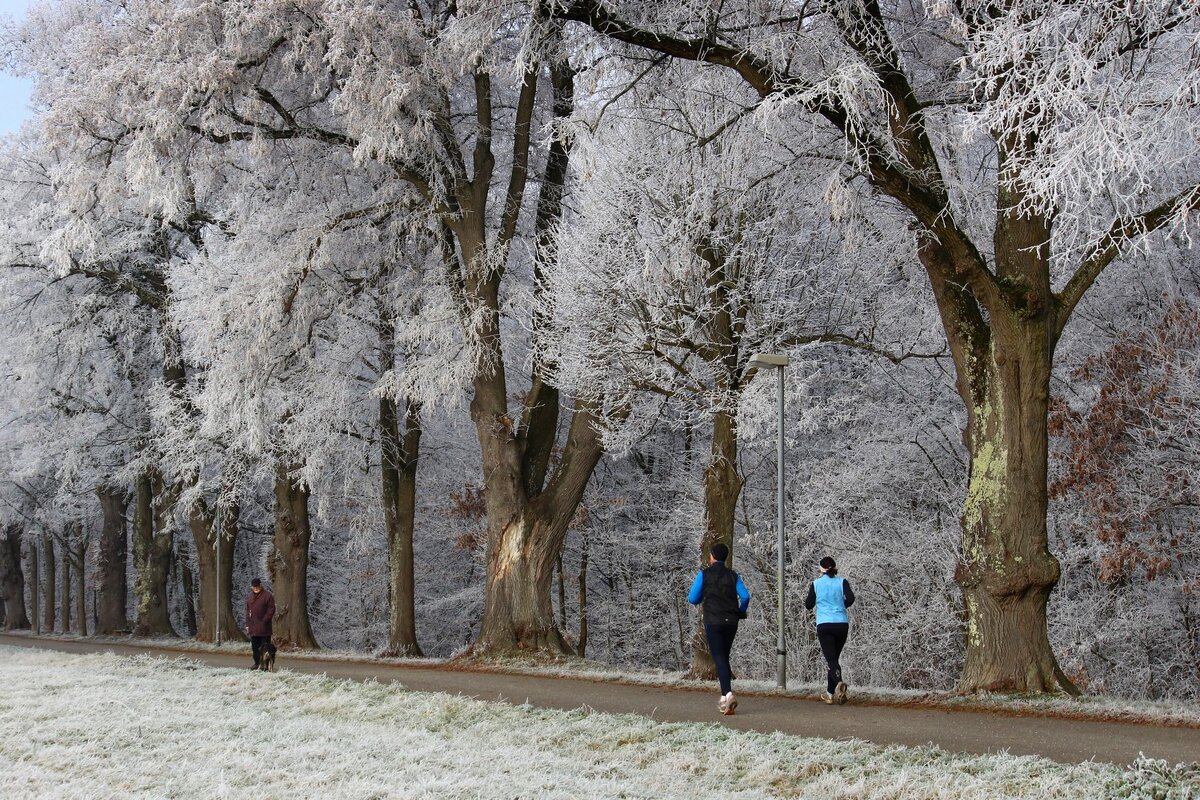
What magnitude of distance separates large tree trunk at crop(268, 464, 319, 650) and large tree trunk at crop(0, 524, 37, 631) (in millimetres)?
19615

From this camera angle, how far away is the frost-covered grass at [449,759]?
7961 mm

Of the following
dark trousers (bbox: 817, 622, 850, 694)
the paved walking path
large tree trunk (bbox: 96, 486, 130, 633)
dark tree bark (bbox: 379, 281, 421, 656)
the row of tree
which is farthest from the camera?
large tree trunk (bbox: 96, 486, 130, 633)

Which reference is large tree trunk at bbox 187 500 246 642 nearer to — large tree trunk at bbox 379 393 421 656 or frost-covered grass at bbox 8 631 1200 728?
large tree trunk at bbox 379 393 421 656

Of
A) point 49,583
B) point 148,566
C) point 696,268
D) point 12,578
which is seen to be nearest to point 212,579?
point 148,566

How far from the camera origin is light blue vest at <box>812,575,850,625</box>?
12602mm

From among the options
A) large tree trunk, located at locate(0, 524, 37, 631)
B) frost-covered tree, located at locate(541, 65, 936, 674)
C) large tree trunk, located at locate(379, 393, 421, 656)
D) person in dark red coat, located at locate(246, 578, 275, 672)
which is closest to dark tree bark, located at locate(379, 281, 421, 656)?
large tree trunk, located at locate(379, 393, 421, 656)

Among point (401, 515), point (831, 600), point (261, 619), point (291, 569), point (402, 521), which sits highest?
point (401, 515)

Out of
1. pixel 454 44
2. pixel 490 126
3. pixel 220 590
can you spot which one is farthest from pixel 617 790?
pixel 220 590

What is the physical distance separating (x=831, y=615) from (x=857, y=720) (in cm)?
179

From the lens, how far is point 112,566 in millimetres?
36312

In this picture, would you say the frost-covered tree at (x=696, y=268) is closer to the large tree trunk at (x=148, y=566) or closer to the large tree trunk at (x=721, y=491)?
the large tree trunk at (x=721, y=491)

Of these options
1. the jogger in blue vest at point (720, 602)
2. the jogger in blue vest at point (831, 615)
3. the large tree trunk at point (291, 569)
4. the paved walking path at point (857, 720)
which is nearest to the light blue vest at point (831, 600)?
the jogger in blue vest at point (831, 615)

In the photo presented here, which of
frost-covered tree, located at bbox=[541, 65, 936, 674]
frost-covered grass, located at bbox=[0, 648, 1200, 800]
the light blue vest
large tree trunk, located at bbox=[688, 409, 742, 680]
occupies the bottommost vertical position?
frost-covered grass, located at bbox=[0, 648, 1200, 800]

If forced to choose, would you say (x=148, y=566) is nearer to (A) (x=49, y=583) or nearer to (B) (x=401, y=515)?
(B) (x=401, y=515)
